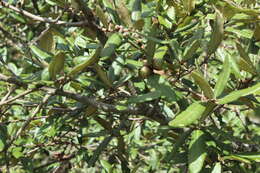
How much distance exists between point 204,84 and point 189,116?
95mm

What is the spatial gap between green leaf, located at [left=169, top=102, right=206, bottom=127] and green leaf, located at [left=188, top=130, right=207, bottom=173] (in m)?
0.11

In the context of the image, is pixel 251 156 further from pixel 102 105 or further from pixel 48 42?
pixel 48 42

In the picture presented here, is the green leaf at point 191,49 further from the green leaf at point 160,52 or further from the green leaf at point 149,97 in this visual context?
the green leaf at point 149,97

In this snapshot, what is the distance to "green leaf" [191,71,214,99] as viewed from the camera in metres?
0.96

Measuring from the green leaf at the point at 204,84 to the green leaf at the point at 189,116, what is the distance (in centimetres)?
4

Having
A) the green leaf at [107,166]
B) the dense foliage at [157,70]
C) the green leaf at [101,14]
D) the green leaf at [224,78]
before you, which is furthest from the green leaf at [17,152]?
the green leaf at [224,78]

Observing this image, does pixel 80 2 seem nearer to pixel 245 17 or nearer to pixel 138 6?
pixel 138 6

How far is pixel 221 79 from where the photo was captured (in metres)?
0.98

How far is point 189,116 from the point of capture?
94cm

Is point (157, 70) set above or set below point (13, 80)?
below

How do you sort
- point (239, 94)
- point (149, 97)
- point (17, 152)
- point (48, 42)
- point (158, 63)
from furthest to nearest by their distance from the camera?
point (17, 152) < point (48, 42) < point (158, 63) < point (149, 97) < point (239, 94)

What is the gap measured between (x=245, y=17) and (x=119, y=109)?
0.46 metres

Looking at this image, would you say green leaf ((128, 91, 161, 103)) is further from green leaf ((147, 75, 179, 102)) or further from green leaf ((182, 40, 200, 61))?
green leaf ((182, 40, 200, 61))

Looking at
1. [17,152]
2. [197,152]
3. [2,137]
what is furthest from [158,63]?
[17,152]
